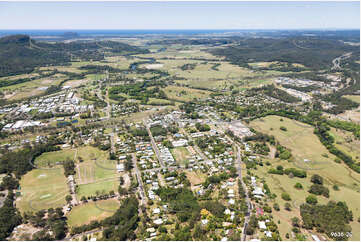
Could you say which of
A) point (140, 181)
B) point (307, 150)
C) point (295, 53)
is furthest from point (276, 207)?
point (295, 53)

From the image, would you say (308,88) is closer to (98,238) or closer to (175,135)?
(175,135)

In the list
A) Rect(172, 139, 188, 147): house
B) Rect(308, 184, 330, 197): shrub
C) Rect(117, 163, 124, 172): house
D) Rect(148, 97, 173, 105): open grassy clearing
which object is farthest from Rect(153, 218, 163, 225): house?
Rect(148, 97, 173, 105): open grassy clearing

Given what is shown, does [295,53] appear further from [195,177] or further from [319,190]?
[195,177]

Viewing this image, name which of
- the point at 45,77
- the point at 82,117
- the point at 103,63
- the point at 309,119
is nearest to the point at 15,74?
the point at 45,77

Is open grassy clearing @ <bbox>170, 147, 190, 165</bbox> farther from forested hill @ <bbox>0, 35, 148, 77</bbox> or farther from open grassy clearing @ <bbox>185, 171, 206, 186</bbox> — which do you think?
forested hill @ <bbox>0, 35, 148, 77</bbox>

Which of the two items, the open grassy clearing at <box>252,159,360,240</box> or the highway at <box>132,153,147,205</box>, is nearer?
the open grassy clearing at <box>252,159,360,240</box>

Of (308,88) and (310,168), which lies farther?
(308,88)
